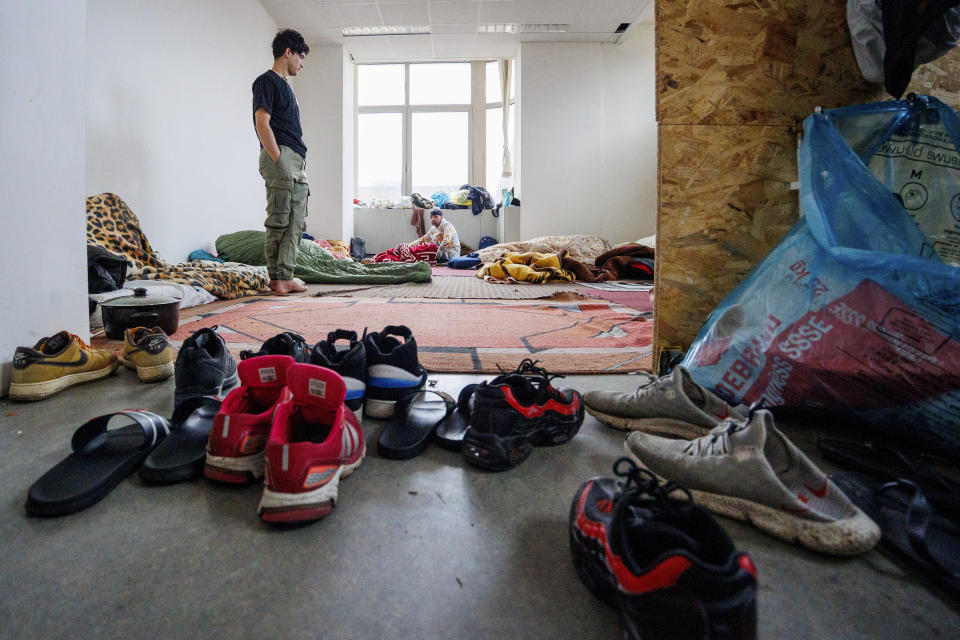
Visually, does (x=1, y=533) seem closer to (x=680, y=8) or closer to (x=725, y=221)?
(x=725, y=221)

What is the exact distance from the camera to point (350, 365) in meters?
0.91

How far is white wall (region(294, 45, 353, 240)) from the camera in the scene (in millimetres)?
5750

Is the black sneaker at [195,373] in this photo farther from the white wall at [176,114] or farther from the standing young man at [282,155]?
the white wall at [176,114]

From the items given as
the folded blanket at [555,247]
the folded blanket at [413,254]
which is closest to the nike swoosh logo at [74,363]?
the folded blanket at [555,247]

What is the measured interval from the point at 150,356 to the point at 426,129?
7139mm

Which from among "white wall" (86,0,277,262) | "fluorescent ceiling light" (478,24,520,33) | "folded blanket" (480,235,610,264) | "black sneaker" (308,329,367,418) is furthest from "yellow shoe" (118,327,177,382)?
"fluorescent ceiling light" (478,24,520,33)

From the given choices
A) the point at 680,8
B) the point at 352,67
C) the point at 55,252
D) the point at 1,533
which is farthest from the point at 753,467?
the point at 352,67

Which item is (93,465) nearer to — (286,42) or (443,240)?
(286,42)

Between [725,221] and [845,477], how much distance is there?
2.50 ft

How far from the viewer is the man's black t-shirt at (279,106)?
272cm

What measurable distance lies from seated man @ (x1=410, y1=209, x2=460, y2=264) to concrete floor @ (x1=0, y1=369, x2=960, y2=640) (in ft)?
17.3

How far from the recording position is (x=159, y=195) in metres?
3.29

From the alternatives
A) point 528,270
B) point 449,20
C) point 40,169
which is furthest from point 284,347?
point 449,20

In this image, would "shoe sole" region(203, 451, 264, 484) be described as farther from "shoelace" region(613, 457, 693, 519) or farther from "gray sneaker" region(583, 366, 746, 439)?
"gray sneaker" region(583, 366, 746, 439)
